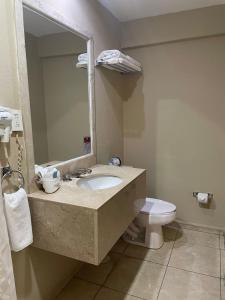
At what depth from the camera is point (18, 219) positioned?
1229mm

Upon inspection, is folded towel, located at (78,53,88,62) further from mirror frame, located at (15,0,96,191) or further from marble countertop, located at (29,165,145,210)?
marble countertop, located at (29,165,145,210)

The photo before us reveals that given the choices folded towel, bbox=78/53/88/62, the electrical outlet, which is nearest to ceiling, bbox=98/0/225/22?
folded towel, bbox=78/53/88/62

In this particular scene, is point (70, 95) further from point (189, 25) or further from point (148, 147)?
point (189, 25)

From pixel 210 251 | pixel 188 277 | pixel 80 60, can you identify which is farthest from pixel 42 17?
pixel 210 251

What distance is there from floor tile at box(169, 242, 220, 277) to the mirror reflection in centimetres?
133

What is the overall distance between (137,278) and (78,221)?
1025 millimetres

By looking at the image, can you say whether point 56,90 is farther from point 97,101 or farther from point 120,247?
point 120,247

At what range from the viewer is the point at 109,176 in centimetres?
190

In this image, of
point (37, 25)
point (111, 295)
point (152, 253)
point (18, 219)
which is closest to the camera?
point (18, 219)

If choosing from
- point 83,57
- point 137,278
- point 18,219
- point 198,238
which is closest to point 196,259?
point 198,238

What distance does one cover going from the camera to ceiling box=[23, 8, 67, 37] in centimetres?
139

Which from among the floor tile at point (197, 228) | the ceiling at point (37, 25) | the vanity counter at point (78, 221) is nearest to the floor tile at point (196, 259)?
the floor tile at point (197, 228)

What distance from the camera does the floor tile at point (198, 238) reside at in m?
2.38

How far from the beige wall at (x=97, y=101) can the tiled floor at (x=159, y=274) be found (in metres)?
0.20
